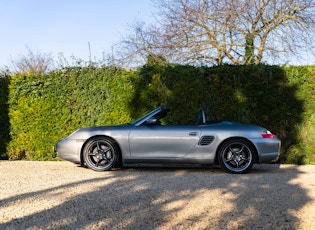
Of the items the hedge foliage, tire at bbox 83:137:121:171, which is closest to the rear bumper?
the hedge foliage

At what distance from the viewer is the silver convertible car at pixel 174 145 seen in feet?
29.1

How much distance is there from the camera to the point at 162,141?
896 centimetres

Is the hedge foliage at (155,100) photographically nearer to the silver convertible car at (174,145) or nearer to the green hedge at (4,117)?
the green hedge at (4,117)

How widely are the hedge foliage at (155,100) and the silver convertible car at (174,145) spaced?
225cm

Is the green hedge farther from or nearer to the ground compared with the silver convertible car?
farther from the ground

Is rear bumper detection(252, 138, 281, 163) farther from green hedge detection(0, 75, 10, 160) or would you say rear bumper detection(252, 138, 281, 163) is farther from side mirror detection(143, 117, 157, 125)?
green hedge detection(0, 75, 10, 160)

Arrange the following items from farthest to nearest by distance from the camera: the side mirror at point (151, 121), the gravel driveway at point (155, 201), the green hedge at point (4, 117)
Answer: the green hedge at point (4, 117) → the side mirror at point (151, 121) → the gravel driveway at point (155, 201)

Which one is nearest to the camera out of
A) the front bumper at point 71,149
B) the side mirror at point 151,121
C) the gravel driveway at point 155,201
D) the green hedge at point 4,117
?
the gravel driveway at point 155,201

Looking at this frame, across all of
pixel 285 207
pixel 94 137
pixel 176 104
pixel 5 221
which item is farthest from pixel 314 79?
pixel 5 221

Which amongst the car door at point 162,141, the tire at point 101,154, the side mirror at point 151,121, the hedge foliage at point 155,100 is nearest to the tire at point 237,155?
the car door at point 162,141

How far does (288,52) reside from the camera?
2236cm

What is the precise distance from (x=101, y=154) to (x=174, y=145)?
1.47 meters

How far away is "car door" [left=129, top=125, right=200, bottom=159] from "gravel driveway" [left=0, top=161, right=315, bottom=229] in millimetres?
844

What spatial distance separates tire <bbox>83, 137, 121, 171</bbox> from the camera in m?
9.12
